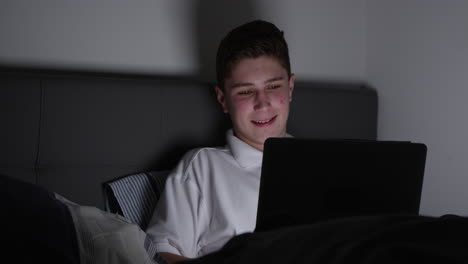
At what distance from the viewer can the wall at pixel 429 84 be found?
5.81 feet

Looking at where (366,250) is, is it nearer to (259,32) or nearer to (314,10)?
(259,32)

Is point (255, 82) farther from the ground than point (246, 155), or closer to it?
farther from the ground

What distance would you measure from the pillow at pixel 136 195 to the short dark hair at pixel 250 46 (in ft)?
1.12

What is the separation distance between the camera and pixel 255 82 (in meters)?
1.50

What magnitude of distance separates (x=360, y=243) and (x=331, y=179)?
489 mm

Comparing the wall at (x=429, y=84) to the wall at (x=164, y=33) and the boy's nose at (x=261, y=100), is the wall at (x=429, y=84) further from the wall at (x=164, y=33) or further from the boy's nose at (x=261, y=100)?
the boy's nose at (x=261, y=100)

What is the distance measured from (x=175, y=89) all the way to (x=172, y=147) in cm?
17

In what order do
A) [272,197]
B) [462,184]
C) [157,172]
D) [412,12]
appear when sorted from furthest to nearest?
[412,12] < [462,184] < [157,172] < [272,197]

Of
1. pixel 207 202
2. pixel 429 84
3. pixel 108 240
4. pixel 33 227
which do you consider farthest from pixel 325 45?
pixel 33 227

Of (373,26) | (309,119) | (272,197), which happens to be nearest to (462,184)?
(309,119)

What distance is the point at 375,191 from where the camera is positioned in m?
0.98

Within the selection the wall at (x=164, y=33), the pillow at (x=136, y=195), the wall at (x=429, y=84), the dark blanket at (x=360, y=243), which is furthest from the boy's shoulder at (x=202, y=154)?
the dark blanket at (x=360, y=243)

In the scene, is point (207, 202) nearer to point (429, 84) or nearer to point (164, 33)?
point (164, 33)

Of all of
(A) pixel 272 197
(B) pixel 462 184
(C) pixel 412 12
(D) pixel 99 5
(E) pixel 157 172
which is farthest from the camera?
(C) pixel 412 12
